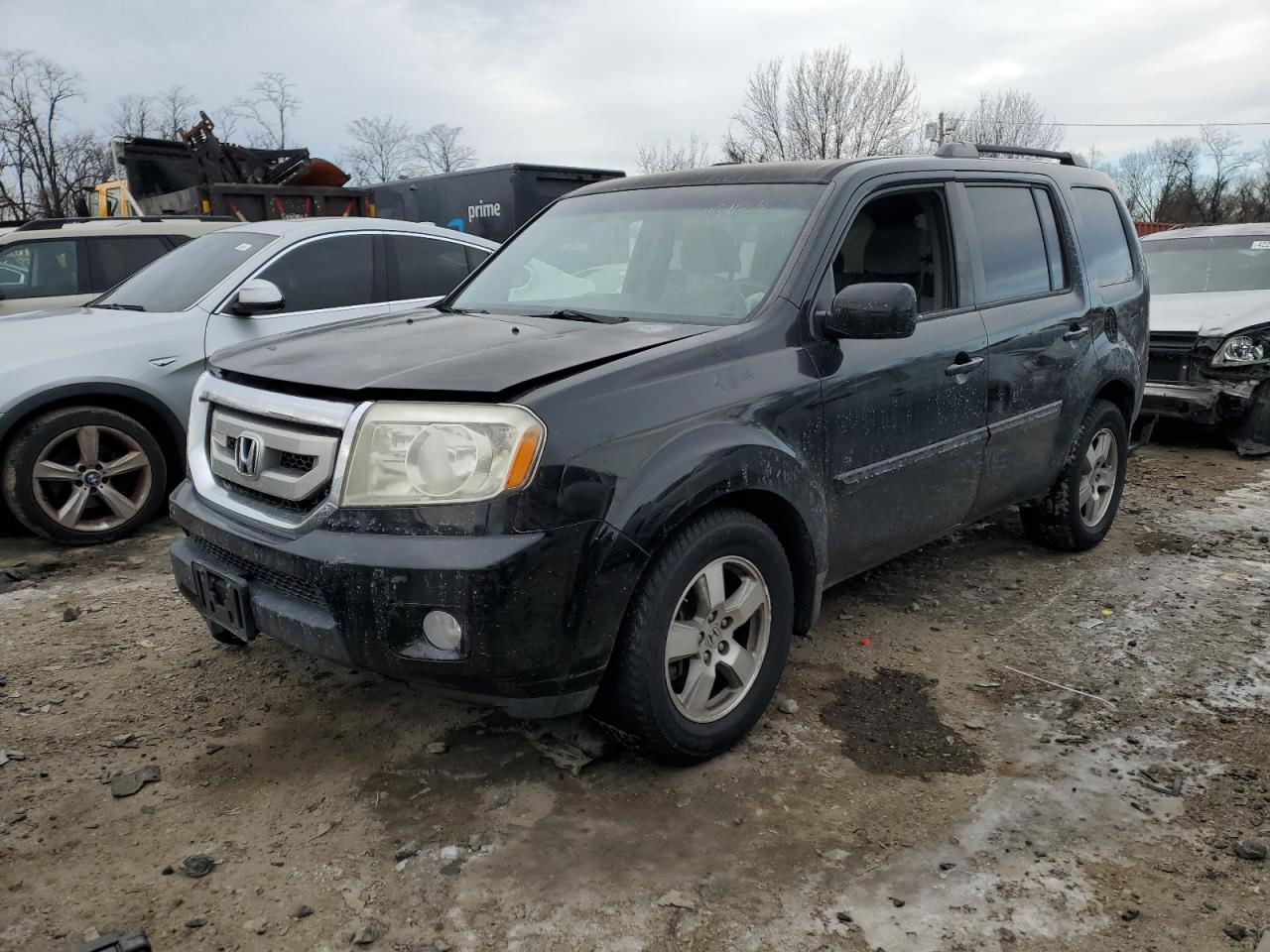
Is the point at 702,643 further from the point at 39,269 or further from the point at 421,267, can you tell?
the point at 39,269

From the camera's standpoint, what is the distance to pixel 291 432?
2.80 m

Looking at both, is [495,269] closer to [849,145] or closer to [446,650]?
[446,650]

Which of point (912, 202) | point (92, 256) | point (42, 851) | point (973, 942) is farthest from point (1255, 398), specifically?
point (92, 256)

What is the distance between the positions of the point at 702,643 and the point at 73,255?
6.79 meters

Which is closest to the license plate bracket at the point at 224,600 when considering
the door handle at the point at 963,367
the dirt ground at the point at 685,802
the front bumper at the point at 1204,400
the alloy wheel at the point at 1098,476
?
the dirt ground at the point at 685,802

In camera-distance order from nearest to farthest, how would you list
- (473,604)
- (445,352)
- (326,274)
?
1. (473,604)
2. (445,352)
3. (326,274)

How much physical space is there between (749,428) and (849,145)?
127ft

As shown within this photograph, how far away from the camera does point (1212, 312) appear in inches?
313

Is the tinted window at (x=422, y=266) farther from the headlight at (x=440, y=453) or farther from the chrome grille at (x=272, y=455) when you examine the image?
the headlight at (x=440, y=453)

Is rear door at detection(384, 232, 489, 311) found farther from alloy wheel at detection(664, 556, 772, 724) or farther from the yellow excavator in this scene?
the yellow excavator

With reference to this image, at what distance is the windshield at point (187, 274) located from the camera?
576 cm

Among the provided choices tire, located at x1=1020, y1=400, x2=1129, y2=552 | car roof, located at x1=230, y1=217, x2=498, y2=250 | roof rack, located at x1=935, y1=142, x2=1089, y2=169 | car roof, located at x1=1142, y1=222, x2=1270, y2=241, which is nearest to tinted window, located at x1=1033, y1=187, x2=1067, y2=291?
roof rack, located at x1=935, y1=142, x2=1089, y2=169

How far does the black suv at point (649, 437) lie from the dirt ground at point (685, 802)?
14.2 inches

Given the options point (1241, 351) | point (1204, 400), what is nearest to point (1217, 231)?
point (1241, 351)
